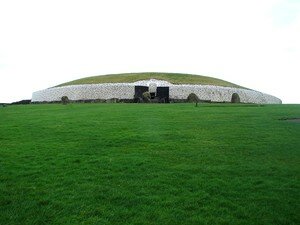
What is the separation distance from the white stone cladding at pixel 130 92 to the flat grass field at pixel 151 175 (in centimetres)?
3264

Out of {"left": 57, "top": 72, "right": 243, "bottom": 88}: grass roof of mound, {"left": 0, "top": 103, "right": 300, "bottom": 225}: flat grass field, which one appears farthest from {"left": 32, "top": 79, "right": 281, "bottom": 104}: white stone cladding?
{"left": 0, "top": 103, "right": 300, "bottom": 225}: flat grass field

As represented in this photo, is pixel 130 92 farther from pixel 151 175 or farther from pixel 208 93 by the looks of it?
pixel 151 175

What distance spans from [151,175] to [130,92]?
40.5 m

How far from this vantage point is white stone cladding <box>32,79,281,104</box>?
51719mm

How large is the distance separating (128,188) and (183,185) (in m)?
1.47

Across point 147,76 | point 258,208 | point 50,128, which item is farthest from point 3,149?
point 147,76

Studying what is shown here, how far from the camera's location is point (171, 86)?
5178 centimetres

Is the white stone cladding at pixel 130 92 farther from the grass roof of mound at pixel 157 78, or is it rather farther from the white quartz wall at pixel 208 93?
the grass roof of mound at pixel 157 78

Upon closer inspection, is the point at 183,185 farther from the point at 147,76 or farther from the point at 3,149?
the point at 147,76

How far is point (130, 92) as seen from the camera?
51.5 m

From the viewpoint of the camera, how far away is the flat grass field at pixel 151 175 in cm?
904

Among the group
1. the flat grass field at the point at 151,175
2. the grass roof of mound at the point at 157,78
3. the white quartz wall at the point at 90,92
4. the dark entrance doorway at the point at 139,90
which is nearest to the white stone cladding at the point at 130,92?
the white quartz wall at the point at 90,92

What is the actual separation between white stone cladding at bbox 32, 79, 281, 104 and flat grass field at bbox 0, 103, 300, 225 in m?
32.6

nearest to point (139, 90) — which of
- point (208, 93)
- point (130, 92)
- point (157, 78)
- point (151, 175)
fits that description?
point (130, 92)
